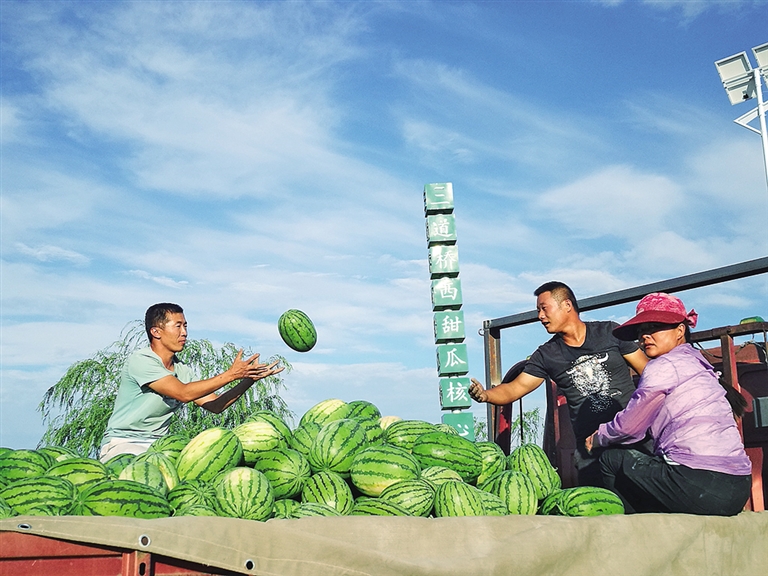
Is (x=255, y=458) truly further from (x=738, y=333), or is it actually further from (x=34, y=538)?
(x=738, y=333)

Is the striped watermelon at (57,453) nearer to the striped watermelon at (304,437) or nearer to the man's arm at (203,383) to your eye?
the man's arm at (203,383)

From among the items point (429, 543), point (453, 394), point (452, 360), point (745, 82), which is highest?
point (745, 82)

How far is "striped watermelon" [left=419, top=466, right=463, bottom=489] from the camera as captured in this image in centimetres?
376

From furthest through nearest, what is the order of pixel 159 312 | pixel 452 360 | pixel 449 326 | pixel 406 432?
1. pixel 449 326
2. pixel 452 360
3. pixel 159 312
4. pixel 406 432

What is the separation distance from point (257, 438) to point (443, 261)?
33.9 feet

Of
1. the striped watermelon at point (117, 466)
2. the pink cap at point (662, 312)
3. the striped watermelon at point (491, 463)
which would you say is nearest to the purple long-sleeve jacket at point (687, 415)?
the pink cap at point (662, 312)

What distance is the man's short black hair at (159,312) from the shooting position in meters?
5.29

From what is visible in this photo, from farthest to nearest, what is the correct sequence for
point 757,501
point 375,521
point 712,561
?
point 757,501, point 712,561, point 375,521

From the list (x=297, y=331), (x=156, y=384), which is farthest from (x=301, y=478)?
(x=297, y=331)

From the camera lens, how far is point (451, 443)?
13.3 ft

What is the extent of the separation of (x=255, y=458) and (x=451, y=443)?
3.49ft

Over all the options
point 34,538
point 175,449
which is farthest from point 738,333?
point 34,538

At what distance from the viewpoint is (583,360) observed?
5.17 meters

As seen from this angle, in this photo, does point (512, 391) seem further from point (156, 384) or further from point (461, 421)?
point (461, 421)
